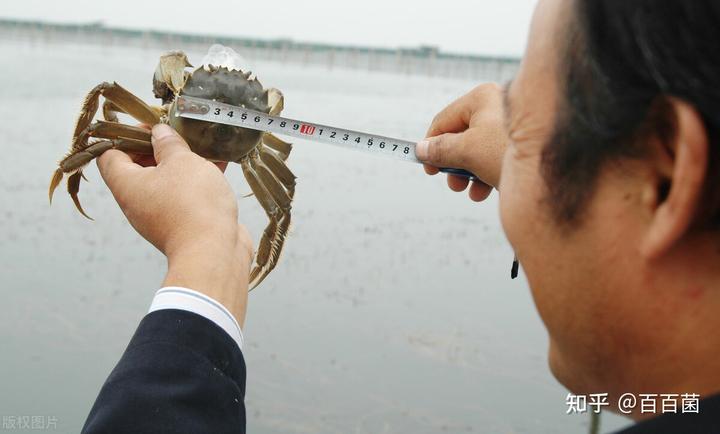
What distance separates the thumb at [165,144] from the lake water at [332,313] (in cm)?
249

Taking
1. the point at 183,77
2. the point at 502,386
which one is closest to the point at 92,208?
the point at 502,386

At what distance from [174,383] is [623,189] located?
926mm

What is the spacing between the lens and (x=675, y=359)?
Answer: 116cm

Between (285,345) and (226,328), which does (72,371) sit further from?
(226,328)

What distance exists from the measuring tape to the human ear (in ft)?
4.74

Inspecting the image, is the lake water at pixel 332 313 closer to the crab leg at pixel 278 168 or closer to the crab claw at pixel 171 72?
the crab claw at pixel 171 72

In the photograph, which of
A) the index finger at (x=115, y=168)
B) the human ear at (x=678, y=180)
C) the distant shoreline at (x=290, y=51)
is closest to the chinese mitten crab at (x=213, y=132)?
the index finger at (x=115, y=168)

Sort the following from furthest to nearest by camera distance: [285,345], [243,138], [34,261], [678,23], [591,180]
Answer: [34,261], [285,345], [243,138], [591,180], [678,23]

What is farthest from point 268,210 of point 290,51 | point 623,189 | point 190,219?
point 290,51

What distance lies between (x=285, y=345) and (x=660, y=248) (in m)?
6.27

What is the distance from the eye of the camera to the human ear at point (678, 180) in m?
0.99

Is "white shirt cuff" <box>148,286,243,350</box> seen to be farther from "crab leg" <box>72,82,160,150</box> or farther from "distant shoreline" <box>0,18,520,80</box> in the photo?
"distant shoreline" <box>0,18,520,80</box>

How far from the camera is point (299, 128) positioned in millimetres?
2781

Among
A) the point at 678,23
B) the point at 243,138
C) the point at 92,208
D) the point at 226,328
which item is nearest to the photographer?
the point at 678,23
